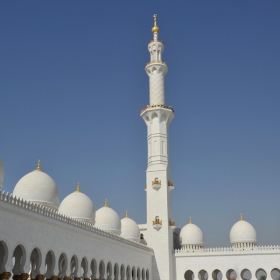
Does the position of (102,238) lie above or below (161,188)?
below

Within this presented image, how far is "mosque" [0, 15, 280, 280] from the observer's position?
16969 mm

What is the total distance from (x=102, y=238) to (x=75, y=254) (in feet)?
10.7

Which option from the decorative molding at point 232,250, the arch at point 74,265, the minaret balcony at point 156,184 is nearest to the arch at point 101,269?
the arch at point 74,265

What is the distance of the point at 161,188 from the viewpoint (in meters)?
33.7

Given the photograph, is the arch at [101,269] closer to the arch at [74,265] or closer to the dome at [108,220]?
the arch at [74,265]

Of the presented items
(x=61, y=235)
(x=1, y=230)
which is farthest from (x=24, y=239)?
(x=61, y=235)

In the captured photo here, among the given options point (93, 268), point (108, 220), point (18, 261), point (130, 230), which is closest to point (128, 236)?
point (130, 230)

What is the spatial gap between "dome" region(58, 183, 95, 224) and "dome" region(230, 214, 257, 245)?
13.6 m

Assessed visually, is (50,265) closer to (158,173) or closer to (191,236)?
(158,173)

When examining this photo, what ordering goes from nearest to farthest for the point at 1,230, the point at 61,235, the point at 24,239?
the point at 1,230 → the point at 24,239 → the point at 61,235

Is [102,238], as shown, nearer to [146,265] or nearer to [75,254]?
[75,254]

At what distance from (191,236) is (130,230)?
551cm

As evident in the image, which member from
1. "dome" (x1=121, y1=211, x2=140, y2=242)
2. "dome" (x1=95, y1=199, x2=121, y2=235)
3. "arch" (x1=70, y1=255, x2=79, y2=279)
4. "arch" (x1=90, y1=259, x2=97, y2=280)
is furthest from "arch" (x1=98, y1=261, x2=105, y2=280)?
"dome" (x1=121, y1=211, x2=140, y2=242)

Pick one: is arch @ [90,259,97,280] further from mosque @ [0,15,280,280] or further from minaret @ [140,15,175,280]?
minaret @ [140,15,175,280]
